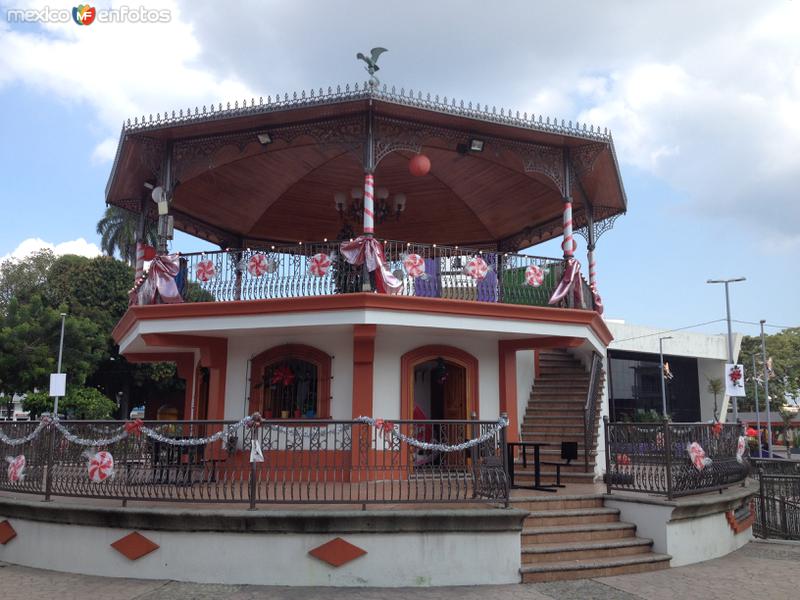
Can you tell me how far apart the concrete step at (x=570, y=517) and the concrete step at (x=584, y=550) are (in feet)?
1.28

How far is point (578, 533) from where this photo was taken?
911cm

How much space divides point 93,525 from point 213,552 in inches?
72.4

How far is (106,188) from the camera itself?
48.0ft

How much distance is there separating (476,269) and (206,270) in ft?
17.6

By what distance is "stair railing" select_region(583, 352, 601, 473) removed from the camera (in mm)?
13086

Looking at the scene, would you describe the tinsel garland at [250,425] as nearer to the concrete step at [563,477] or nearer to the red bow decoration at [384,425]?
Answer: the red bow decoration at [384,425]

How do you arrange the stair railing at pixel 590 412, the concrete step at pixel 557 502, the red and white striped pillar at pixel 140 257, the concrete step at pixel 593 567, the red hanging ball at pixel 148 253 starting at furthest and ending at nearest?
the red hanging ball at pixel 148 253 < the red and white striped pillar at pixel 140 257 < the stair railing at pixel 590 412 < the concrete step at pixel 557 502 < the concrete step at pixel 593 567

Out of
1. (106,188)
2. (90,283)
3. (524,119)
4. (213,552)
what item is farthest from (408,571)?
(90,283)

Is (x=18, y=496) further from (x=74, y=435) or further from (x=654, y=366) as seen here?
(x=654, y=366)

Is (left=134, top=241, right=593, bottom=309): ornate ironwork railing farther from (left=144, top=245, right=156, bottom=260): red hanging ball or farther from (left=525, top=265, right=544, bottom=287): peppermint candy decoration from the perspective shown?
(left=144, top=245, right=156, bottom=260): red hanging ball

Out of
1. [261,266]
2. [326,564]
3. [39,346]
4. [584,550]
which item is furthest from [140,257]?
[39,346]

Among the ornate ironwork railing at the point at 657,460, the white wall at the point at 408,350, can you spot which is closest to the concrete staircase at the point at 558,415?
the white wall at the point at 408,350

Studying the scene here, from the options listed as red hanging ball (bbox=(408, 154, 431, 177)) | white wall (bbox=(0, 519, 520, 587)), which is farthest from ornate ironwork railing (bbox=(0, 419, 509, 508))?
red hanging ball (bbox=(408, 154, 431, 177))

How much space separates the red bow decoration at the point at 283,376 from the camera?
13.4 meters
